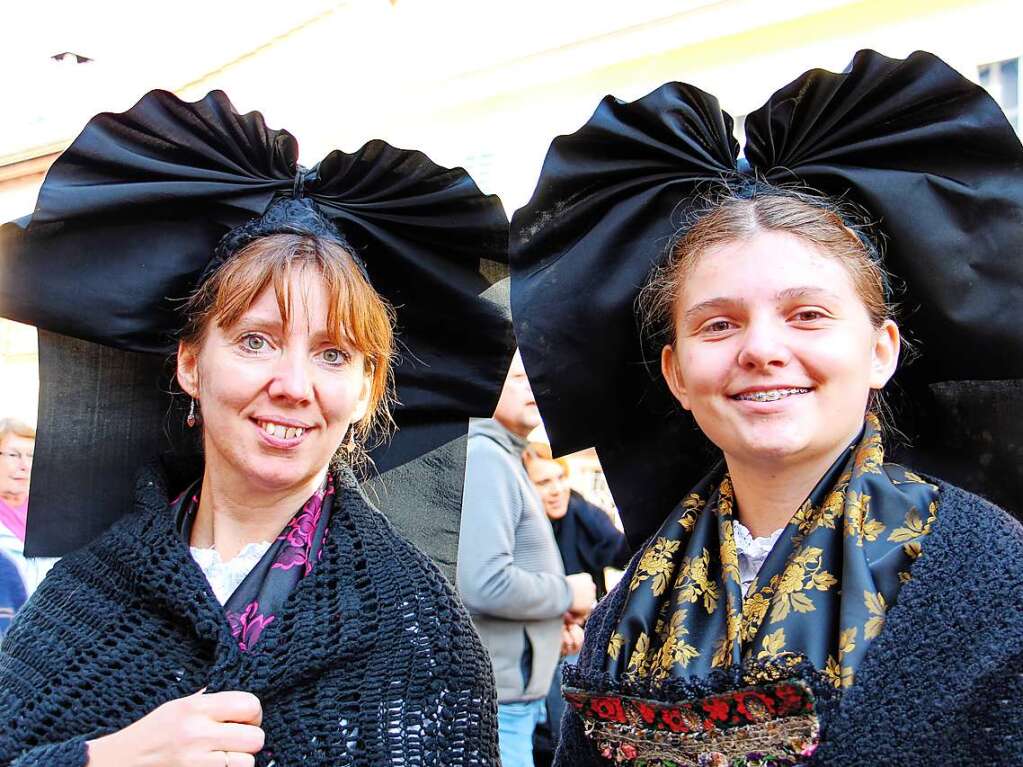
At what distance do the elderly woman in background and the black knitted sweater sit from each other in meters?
0.71

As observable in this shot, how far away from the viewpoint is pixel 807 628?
5.46ft

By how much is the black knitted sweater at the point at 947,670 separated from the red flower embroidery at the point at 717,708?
0.14 m

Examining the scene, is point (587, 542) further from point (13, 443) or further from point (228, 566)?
point (228, 566)

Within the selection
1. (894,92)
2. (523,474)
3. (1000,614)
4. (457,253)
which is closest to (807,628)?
(1000,614)

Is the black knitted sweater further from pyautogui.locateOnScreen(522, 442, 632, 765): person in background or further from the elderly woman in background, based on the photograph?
pyautogui.locateOnScreen(522, 442, 632, 765): person in background

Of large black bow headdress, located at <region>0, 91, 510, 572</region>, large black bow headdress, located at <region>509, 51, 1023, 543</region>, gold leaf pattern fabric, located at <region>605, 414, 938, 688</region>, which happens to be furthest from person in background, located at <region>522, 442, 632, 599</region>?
gold leaf pattern fabric, located at <region>605, 414, 938, 688</region>

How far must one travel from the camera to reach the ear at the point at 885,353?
1.92 metres

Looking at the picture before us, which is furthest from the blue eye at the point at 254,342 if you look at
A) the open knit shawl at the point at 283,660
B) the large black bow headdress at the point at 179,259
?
the open knit shawl at the point at 283,660

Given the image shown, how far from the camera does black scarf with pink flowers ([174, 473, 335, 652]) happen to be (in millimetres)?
1942

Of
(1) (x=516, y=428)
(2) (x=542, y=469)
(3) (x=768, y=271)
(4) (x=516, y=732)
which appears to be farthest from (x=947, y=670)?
(2) (x=542, y=469)

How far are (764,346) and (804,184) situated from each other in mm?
415

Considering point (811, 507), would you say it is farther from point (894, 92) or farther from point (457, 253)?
point (457, 253)

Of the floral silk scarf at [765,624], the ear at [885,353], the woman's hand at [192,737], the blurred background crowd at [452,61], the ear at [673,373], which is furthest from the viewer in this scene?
the blurred background crowd at [452,61]

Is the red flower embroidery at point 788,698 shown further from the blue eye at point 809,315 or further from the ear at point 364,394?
the ear at point 364,394
